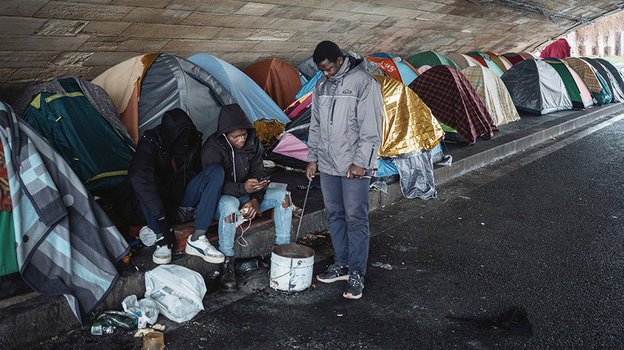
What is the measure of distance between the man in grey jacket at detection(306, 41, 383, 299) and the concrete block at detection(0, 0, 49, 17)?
11.8ft

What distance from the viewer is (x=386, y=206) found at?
569 cm

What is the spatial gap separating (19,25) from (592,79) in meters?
14.5

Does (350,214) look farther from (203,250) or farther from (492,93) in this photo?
(492,93)

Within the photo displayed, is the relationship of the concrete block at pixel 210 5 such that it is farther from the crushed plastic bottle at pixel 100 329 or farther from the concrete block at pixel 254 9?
the crushed plastic bottle at pixel 100 329

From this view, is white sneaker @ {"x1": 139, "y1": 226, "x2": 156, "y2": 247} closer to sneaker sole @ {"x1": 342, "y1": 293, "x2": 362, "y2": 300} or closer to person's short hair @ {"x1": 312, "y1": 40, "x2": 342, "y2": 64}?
sneaker sole @ {"x1": 342, "y1": 293, "x2": 362, "y2": 300}

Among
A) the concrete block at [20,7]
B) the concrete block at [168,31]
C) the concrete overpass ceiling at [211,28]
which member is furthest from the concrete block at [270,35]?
the concrete block at [20,7]

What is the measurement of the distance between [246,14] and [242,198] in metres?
4.75

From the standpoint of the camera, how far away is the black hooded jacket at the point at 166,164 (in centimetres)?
355

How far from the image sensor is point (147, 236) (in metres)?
3.70

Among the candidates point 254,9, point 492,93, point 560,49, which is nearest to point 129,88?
point 254,9

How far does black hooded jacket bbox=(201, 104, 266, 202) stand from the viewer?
12.5 ft

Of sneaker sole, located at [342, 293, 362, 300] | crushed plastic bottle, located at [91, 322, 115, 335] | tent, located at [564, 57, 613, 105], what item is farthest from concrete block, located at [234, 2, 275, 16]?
tent, located at [564, 57, 613, 105]

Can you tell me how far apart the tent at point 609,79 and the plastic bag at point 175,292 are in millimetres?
15813

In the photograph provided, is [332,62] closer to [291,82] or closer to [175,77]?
[175,77]
